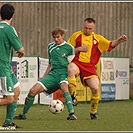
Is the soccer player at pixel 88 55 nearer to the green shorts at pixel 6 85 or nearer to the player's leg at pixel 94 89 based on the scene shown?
the player's leg at pixel 94 89

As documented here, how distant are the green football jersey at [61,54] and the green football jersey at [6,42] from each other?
2958 mm

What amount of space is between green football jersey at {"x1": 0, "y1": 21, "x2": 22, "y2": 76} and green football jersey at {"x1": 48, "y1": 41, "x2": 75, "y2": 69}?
2.96 metres

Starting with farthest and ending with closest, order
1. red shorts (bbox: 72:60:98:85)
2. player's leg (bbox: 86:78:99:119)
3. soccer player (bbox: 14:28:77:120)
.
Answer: red shorts (bbox: 72:60:98:85)
player's leg (bbox: 86:78:99:119)
soccer player (bbox: 14:28:77:120)

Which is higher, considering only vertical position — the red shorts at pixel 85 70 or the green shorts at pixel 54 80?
the red shorts at pixel 85 70

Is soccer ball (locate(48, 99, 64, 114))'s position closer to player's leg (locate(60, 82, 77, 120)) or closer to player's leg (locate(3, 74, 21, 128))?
player's leg (locate(60, 82, 77, 120))

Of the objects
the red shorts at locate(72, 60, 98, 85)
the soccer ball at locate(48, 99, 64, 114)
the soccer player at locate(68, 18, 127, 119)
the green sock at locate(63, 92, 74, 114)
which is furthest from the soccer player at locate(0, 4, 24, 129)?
the red shorts at locate(72, 60, 98, 85)

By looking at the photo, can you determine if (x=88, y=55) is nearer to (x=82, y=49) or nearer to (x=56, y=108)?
(x=82, y=49)

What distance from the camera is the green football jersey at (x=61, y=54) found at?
44.2ft

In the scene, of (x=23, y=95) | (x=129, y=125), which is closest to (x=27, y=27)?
(x=23, y=95)

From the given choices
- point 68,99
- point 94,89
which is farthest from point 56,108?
point 94,89

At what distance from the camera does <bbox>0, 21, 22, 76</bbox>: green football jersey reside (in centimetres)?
1048

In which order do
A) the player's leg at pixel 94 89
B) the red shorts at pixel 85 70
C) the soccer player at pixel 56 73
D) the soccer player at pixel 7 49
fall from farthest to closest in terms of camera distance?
the red shorts at pixel 85 70
the player's leg at pixel 94 89
the soccer player at pixel 56 73
the soccer player at pixel 7 49

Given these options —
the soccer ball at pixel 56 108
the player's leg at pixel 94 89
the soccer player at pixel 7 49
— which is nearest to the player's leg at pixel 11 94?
the soccer player at pixel 7 49

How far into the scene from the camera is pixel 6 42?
10.5 meters
